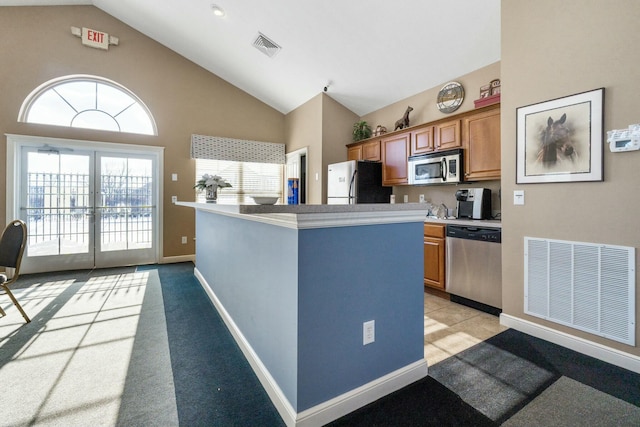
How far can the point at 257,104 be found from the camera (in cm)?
590

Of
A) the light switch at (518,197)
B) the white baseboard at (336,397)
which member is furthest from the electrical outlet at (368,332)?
the light switch at (518,197)

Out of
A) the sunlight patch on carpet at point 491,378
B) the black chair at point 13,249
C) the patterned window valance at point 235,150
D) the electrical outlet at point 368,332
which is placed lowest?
the sunlight patch on carpet at point 491,378

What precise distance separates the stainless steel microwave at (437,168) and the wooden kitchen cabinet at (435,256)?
59 centimetres

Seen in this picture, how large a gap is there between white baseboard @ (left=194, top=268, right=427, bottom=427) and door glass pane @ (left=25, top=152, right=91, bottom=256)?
14.2 feet

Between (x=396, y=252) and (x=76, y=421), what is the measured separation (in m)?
1.83

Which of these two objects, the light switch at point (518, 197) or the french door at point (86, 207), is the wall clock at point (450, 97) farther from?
the french door at point (86, 207)

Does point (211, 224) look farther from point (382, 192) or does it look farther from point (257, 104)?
point (257, 104)

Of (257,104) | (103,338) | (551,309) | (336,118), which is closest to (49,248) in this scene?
(103,338)

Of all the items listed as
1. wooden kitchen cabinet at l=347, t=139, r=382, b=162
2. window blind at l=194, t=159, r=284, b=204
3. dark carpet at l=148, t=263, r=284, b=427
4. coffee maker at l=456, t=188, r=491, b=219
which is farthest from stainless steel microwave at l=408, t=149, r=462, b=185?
window blind at l=194, t=159, r=284, b=204

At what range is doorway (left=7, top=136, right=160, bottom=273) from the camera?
4.33m

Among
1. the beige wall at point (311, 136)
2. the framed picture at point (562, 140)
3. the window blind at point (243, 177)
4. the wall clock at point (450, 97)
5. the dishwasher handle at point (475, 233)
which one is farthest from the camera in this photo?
the window blind at point (243, 177)

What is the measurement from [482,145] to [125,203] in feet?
17.7

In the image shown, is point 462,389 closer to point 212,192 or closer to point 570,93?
point 570,93

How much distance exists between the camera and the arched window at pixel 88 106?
4.33 m
